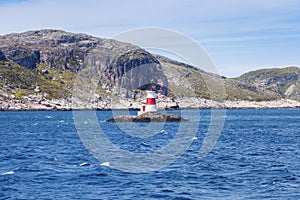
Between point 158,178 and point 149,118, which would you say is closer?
point 158,178

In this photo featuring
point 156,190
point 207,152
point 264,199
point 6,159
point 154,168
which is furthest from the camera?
point 207,152

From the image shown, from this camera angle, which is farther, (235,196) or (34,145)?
(34,145)

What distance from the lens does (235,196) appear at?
36.5 metres

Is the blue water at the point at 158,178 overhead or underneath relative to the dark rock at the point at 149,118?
underneath

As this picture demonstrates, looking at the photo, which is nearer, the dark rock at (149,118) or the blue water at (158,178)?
the blue water at (158,178)

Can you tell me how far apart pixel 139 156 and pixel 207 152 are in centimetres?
1050

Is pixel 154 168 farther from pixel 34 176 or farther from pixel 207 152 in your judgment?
pixel 207 152

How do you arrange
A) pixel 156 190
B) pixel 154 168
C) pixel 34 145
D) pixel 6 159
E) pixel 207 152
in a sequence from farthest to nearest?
pixel 34 145 < pixel 207 152 < pixel 6 159 < pixel 154 168 < pixel 156 190

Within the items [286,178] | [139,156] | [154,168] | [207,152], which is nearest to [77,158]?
[139,156]

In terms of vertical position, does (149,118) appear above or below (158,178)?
above

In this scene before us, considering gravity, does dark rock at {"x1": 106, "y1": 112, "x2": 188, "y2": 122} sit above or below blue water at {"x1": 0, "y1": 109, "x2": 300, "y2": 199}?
above

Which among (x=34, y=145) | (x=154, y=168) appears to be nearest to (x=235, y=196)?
(x=154, y=168)

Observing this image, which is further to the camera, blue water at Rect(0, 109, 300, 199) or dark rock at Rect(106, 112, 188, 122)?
dark rock at Rect(106, 112, 188, 122)

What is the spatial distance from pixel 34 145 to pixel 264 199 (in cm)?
4781
